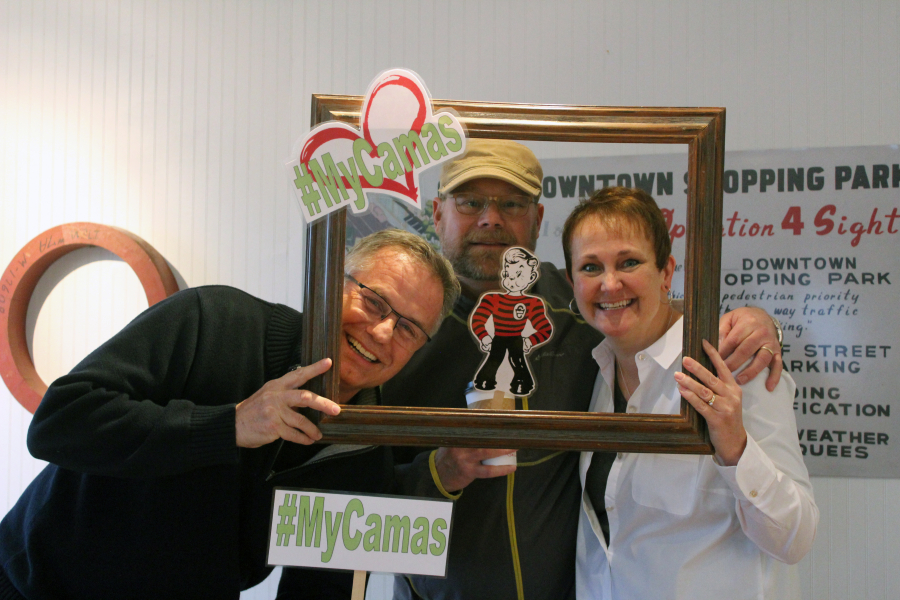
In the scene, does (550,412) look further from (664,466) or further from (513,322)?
(664,466)

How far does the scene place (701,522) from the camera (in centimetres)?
125

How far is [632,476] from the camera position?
1.27 m

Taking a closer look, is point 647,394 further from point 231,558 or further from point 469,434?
point 231,558

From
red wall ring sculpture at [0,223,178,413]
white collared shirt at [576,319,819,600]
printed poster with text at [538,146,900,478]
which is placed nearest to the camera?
white collared shirt at [576,319,819,600]

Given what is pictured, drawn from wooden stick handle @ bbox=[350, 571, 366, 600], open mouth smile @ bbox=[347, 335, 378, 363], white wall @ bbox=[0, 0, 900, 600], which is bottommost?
wooden stick handle @ bbox=[350, 571, 366, 600]

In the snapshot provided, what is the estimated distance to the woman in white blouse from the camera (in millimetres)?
1062

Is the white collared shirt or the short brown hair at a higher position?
the short brown hair

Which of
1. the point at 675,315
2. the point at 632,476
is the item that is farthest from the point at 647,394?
the point at 632,476

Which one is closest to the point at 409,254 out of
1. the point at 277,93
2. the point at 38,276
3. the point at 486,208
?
the point at 486,208

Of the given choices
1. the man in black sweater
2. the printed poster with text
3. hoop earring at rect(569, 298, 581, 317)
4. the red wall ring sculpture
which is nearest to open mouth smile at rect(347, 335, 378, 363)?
the man in black sweater

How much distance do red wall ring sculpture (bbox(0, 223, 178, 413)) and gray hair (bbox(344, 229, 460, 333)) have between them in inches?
49.6

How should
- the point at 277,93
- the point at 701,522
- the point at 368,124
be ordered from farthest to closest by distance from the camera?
the point at 277,93
the point at 701,522
the point at 368,124

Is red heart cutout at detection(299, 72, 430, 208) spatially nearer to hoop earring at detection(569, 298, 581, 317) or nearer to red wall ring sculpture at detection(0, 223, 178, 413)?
hoop earring at detection(569, 298, 581, 317)

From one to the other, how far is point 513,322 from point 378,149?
38cm
